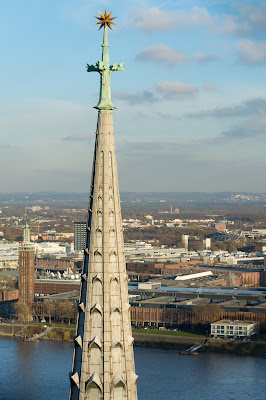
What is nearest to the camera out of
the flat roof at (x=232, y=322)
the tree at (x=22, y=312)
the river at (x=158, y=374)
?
the river at (x=158, y=374)

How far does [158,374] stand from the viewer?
1289 inches

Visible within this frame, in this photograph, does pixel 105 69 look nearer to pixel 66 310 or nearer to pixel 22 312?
pixel 66 310

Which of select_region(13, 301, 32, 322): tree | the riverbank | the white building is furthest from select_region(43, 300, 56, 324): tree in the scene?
the white building

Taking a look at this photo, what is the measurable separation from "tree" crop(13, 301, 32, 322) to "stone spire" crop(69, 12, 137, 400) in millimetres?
44364

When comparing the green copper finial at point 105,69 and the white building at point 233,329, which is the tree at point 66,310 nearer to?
the white building at point 233,329

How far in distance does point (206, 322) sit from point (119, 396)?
131ft

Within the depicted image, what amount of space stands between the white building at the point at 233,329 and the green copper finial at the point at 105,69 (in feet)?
123

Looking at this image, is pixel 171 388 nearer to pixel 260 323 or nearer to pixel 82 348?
pixel 260 323

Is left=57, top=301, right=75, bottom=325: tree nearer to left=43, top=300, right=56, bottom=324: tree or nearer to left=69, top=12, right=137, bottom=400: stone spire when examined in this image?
left=43, top=300, right=56, bottom=324: tree

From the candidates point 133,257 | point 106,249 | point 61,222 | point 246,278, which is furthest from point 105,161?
point 61,222

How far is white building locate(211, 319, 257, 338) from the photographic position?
42875 millimetres

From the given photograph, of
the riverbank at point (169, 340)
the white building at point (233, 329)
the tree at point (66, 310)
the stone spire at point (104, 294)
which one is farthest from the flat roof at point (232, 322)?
the stone spire at point (104, 294)

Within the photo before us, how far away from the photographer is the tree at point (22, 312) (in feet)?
164

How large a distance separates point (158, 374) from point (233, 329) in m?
11.3
